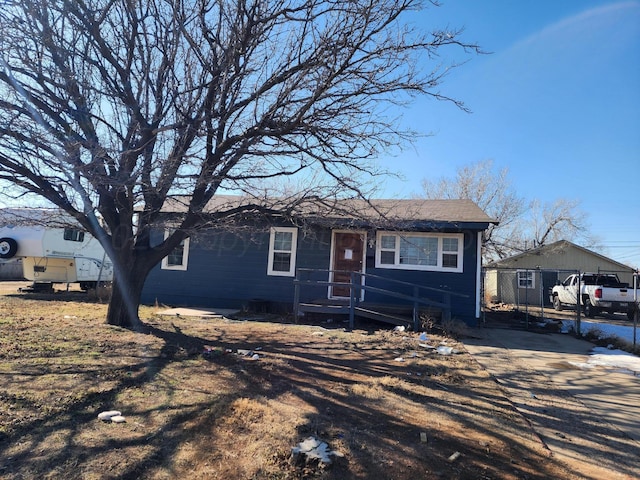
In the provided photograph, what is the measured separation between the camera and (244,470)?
2.89 m

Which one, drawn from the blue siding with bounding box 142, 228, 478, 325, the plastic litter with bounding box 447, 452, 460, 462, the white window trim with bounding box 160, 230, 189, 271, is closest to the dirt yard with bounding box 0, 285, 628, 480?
the plastic litter with bounding box 447, 452, 460, 462

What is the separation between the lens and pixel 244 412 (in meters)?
3.92

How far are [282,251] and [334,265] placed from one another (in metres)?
1.67

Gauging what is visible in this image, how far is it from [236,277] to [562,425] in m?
9.94

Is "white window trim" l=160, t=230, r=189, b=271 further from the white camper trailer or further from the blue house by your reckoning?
the white camper trailer

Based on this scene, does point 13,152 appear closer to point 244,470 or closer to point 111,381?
point 111,381

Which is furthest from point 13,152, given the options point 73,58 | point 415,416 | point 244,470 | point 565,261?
point 565,261

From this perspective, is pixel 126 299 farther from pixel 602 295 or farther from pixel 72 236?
pixel 602 295

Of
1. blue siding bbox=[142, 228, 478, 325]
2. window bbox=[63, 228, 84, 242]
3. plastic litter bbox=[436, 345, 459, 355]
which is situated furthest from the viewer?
window bbox=[63, 228, 84, 242]

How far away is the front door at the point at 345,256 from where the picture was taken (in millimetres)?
12211

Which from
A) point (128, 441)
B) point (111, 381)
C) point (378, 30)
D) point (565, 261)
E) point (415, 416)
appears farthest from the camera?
point (565, 261)

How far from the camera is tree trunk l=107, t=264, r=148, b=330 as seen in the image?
25.6ft

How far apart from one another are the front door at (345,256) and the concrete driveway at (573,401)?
14.0 ft

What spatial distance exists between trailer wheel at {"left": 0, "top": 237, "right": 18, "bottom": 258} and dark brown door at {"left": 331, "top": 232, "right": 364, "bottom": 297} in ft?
39.4
